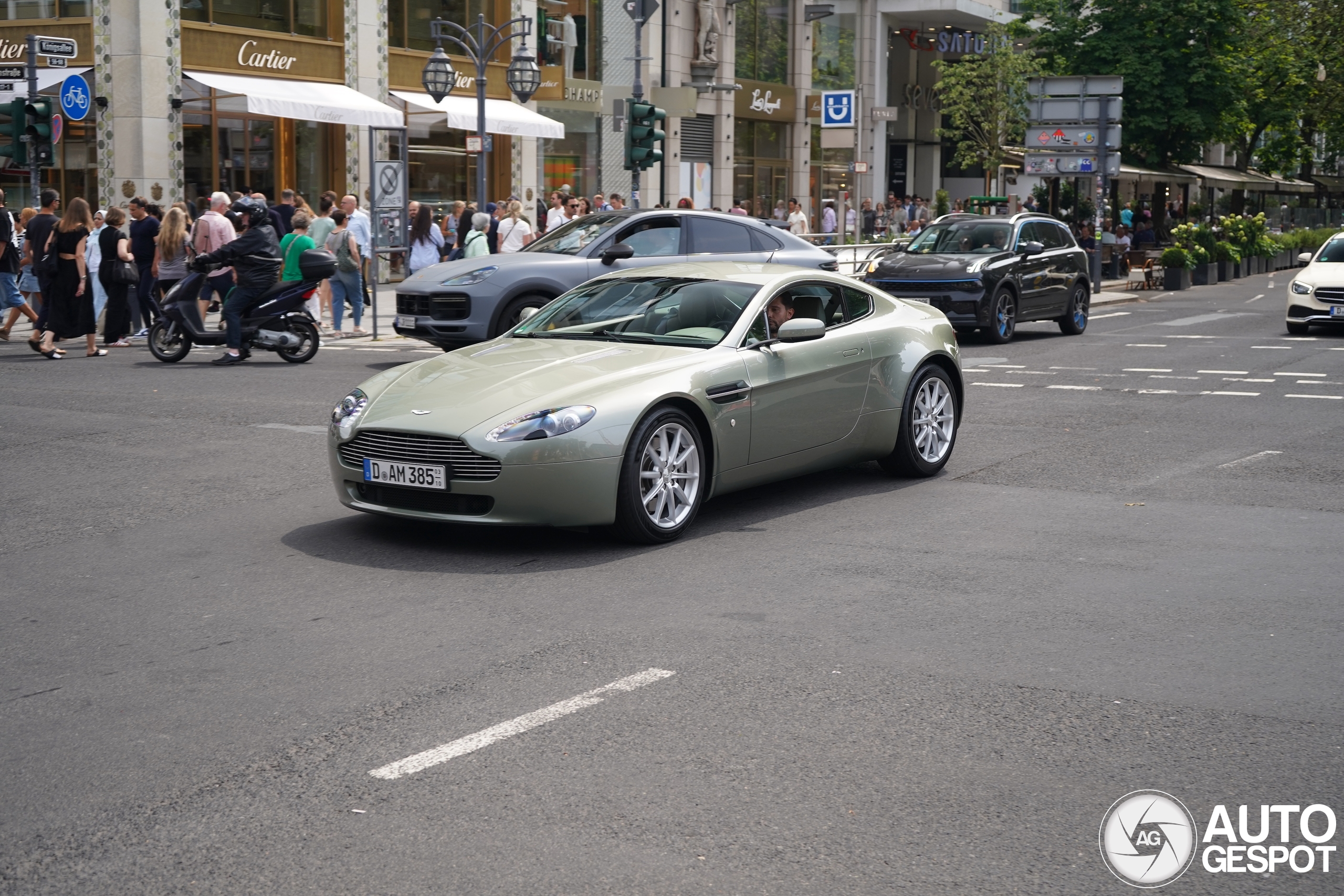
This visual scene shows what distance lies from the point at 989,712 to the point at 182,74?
85.9 feet

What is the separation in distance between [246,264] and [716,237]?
5.25m

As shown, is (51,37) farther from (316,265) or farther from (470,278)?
(470,278)

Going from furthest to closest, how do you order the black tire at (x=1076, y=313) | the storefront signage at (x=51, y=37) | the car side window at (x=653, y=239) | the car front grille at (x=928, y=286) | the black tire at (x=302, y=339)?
the storefront signage at (x=51, y=37) < the black tire at (x=1076, y=313) < the car front grille at (x=928, y=286) < the black tire at (x=302, y=339) < the car side window at (x=653, y=239)

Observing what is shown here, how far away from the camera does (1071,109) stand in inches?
1316

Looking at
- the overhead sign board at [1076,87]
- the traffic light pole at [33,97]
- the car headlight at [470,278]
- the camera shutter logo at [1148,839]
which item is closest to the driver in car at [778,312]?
the camera shutter logo at [1148,839]

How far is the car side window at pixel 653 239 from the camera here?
680 inches

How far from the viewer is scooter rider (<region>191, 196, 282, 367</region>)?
16.7 metres

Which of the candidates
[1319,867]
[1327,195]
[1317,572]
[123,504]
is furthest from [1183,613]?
[1327,195]

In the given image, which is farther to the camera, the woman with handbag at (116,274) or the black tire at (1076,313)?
the black tire at (1076,313)

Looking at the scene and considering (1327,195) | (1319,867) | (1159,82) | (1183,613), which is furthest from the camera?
A: (1327,195)

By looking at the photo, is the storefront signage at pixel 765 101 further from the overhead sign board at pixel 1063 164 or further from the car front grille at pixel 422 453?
the car front grille at pixel 422 453

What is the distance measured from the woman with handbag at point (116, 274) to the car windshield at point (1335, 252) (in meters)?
17.3

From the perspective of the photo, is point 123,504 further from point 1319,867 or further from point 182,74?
point 182,74

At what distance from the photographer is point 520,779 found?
177 inches
